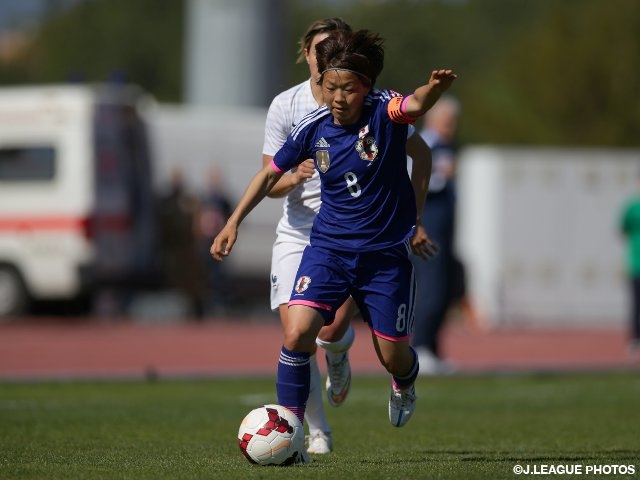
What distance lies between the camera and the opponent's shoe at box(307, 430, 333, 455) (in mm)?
8414

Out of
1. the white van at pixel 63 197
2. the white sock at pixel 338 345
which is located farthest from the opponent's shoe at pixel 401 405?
the white van at pixel 63 197

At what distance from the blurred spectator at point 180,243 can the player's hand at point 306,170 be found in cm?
1568

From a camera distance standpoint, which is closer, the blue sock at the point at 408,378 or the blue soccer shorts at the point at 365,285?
the blue soccer shorts at the point at 365,285

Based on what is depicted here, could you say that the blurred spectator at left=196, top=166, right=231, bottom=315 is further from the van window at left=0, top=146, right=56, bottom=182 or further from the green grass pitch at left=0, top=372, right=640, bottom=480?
the green grass pitch at left=0, top=372, right=640, bottom=480

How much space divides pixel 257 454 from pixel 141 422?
2.98 m

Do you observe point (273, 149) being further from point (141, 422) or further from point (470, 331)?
point (470, 331)

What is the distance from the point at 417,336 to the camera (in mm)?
14703

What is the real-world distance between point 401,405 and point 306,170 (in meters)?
1.40

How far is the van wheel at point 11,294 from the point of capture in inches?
860

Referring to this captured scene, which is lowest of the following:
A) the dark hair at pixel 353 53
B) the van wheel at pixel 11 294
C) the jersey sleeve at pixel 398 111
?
the van wheel at pixel 11 294

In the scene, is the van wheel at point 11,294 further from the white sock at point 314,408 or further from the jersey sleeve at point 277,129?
the jersey sleeve at point 277,129

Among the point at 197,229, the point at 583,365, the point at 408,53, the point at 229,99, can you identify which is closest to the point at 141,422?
the point at 583,365

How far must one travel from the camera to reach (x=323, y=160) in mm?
7535

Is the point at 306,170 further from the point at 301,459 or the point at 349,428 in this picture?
the point at 349,428
